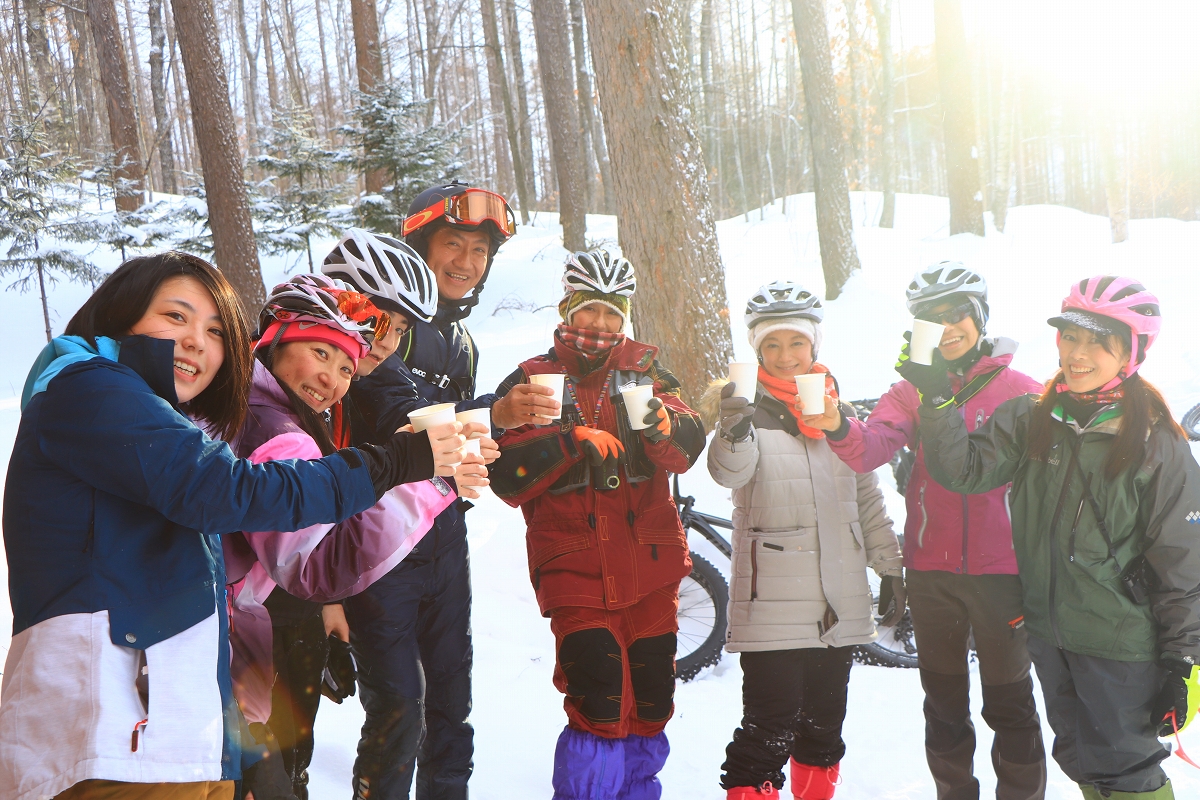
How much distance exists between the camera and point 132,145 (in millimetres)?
18750

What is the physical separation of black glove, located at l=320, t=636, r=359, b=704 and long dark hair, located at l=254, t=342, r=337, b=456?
81cm

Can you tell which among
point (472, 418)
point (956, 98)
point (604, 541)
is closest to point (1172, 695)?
point (604, 541)

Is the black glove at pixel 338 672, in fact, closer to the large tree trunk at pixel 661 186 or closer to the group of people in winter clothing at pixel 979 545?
the group of people in winter clothing at pixel 979 545

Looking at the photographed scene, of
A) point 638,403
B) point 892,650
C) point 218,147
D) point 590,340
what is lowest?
point 892,650

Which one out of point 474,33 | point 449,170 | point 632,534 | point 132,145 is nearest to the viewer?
point 632,534

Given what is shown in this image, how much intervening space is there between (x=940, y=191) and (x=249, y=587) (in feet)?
158

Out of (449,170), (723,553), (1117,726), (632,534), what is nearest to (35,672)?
(632,534)

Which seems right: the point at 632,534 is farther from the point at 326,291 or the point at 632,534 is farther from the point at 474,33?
the point at 474,33

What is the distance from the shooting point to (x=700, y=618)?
15.7 feet

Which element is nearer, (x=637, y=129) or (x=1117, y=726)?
(x=1117, y=726)

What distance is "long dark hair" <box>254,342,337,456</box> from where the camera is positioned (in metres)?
2.39

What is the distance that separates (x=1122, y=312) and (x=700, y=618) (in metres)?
2.88

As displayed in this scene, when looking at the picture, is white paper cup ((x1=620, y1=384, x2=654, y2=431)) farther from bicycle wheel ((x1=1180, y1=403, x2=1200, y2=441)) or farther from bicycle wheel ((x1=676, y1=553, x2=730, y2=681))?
bicycle wheel ((x1=1180, y1=403, x2=1200, y2=441))

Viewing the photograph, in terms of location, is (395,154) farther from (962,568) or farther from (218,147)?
(962,568)
